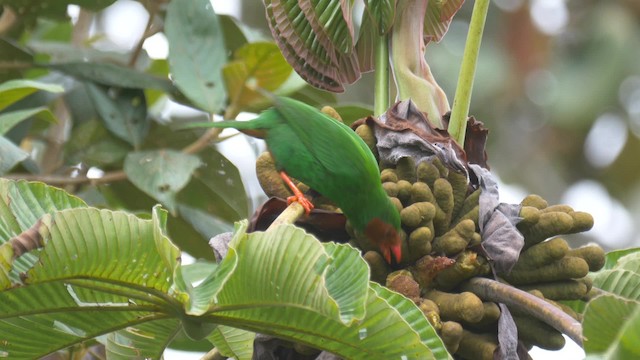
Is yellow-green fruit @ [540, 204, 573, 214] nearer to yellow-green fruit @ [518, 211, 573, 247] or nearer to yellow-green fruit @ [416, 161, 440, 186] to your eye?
yellow-green fruit @ [518, 211, 573, 247]

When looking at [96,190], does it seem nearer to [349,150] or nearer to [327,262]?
[349,150]

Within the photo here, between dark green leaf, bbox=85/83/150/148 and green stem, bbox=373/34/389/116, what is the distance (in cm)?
107

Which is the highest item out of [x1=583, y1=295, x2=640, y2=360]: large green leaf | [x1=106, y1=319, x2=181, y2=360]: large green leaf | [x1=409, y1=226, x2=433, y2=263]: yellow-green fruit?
[x1=583, y1=295, x2=640, y2=360]: large green leaf

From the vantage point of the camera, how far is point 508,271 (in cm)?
A: 172

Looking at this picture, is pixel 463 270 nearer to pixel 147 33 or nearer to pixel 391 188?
pixel 391 188

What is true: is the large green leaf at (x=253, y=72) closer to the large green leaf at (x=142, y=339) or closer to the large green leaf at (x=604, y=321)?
the large green leaf at (x=142, y=339)

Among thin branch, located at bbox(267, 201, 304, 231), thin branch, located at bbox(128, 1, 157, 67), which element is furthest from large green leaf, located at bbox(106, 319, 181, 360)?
thin branch, located at bbox(128, 1, 157, 67)

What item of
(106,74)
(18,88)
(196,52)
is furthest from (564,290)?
(106,74)

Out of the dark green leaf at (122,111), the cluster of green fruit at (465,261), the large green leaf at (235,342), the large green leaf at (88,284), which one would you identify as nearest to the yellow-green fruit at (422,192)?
the cluster of green fruit at (465,261)

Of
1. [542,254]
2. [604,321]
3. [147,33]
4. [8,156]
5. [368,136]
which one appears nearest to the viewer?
[604,321]

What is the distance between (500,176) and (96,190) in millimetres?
5481

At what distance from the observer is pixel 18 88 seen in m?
2.45

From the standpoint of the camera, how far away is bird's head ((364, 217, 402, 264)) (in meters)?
1.72

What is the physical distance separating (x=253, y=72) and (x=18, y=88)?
712 millimetres
